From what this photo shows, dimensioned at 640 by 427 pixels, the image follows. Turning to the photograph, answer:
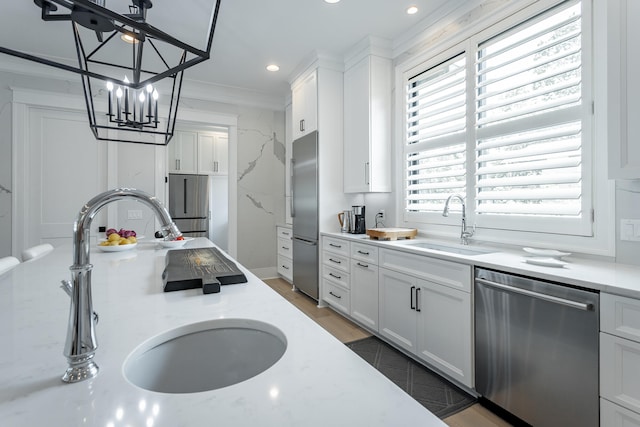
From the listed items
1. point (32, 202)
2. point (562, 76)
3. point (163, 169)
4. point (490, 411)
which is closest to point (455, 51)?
point (562, 76)

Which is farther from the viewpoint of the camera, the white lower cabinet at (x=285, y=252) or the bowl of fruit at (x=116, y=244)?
the white lower cabinet at (x=285, y=252)

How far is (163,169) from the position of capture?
414cm

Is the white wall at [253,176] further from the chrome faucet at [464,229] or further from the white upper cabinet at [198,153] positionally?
the chrome faucet at [464,229]

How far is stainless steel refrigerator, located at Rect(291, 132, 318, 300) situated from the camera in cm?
355

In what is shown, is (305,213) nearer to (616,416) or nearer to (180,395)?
(616,416)

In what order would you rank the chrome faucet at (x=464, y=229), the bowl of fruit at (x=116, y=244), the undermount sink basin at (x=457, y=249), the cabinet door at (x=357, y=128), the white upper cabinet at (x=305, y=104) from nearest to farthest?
the bowl of fruit at (x=116, y=244) → the undermount sink basin at (x=457, y=249) → the chrome faucet at (x=464, y=229) → the cabinet door at (x=357, y=128) → the white upper cabinet at (x=305, y=104)

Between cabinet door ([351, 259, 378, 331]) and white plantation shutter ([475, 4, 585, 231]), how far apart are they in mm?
1005

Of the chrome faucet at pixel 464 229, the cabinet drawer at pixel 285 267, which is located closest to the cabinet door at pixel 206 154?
the cabinet drawer at pixel 285 267

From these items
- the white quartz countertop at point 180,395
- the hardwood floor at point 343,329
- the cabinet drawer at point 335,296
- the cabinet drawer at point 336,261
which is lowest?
the hardwood floor at point 343,329

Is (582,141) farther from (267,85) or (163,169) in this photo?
(163,169)

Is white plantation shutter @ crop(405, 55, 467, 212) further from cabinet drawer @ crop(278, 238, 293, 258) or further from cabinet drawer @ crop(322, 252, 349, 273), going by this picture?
cabinet drawer @ crop(278, 238, 293, 258)

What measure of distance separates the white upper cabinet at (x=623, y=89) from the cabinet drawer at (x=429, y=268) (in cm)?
83

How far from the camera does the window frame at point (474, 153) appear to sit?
5.56 ft

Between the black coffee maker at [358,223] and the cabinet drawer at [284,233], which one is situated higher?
the black coffee maker at [358,223]
